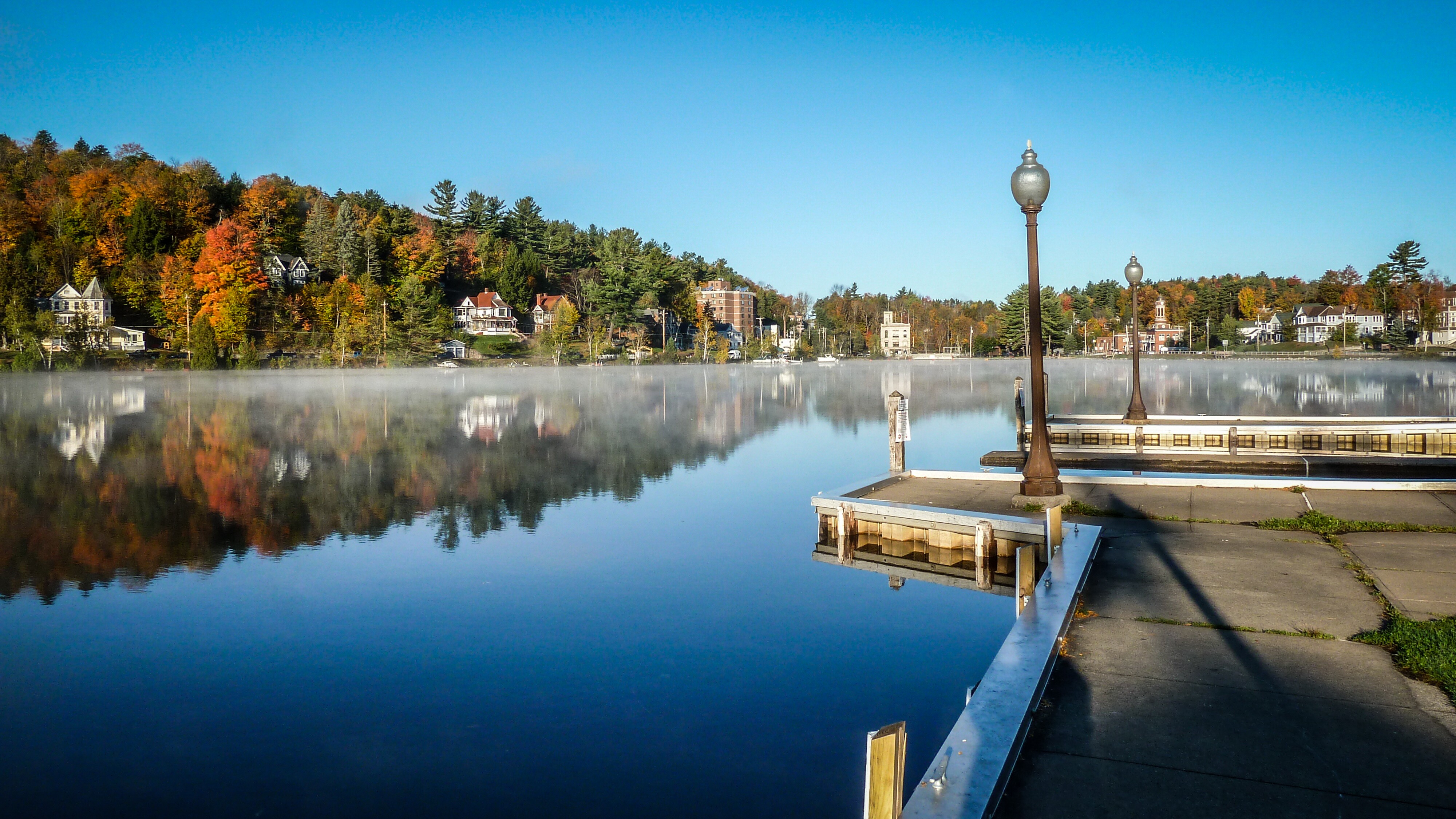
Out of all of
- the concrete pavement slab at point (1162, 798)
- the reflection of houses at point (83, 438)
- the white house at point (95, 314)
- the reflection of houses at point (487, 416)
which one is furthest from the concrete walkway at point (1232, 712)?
the white house at point (95, 314)

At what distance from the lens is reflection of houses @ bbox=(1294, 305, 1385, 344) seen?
134 m

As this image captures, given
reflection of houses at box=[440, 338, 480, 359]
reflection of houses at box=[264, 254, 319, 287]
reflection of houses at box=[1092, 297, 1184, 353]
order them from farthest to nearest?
reflection of houses at box=[1092, 297, 1184, 353]
reflection of houses at box=[440, 338, 480, 359]
reflection of houses at box=[264, 254, 319, 287]

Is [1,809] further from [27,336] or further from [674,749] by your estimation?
[27,336]

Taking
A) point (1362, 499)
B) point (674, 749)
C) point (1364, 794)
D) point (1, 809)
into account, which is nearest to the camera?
point (1364, 794)

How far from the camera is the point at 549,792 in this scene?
5.88m

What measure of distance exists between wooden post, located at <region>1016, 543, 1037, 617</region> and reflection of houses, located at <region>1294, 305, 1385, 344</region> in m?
149

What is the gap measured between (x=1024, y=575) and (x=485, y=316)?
116 metres

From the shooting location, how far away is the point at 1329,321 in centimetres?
13725

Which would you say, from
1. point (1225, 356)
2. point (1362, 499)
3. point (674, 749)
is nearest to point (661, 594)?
point (674, 749)

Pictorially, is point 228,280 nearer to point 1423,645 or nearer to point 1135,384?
point 1135,384

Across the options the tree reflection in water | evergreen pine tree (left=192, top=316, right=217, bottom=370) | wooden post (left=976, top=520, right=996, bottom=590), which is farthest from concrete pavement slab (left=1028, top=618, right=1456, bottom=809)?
evergreen pine tree (left=192, top=316, right=217, bottom=370)

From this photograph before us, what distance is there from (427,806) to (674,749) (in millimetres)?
1712

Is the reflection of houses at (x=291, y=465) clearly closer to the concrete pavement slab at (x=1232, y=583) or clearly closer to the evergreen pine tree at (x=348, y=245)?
the concrete pavement slab at (x=1232, y=583)

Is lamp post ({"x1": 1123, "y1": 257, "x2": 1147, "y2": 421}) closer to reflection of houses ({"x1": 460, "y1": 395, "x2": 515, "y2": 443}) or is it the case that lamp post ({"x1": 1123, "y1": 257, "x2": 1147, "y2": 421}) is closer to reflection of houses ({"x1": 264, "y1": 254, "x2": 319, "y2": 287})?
reflection of houses ({"x1": 460, "y1": 395, "x2": 515, "y2": 443})
